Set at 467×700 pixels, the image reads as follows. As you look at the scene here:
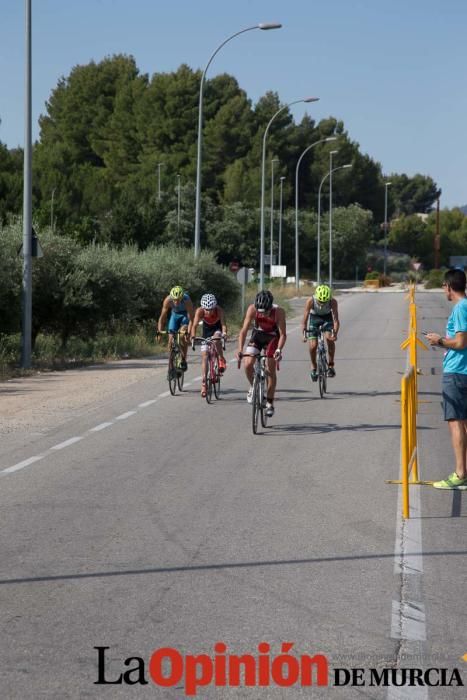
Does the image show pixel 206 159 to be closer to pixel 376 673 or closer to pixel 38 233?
pixel 38 233

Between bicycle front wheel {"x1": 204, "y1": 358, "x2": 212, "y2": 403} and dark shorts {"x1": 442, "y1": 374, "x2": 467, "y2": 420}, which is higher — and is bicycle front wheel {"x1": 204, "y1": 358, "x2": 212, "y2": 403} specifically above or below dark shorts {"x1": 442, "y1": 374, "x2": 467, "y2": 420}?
below

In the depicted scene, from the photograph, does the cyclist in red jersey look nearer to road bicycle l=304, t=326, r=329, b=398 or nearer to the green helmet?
road bicycle l=304, t=326, r=329, b=398

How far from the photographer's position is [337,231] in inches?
4363

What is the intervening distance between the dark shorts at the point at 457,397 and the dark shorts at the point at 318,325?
9.16 m

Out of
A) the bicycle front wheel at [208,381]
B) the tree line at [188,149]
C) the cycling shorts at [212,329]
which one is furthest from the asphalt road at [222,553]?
the tree line at [188,149]

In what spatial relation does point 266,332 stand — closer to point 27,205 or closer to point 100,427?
point 100,427

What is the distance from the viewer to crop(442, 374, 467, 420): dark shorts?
10.2 metres

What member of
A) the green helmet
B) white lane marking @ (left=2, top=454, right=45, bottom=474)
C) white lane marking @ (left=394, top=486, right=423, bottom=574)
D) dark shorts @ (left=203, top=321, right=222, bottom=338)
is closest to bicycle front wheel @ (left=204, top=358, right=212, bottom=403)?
dark shorts @ (left=203, top=321, right=222, bottom=338)

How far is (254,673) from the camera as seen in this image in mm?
5344

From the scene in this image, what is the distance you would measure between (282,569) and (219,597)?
2.53ft

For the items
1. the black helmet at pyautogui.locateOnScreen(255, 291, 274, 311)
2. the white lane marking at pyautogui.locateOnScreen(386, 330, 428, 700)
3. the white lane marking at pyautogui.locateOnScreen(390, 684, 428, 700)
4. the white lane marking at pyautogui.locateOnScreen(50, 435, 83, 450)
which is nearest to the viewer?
the white lane marking at pyautogui.locateOnScreen(390, 684, 428, 700)

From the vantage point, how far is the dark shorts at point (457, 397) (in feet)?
33.5

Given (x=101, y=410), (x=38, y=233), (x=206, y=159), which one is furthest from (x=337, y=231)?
(x=101, y=410)

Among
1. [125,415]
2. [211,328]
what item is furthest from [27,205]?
[125,415]
